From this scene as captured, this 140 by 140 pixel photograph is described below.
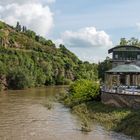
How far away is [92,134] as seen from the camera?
36.9 metres

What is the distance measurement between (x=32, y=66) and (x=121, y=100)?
297ft

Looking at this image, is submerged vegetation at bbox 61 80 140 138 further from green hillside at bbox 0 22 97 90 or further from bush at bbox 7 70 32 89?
green hillside at bbox 0 22 97 90

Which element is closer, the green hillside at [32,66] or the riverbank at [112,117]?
the riverbank at [112,117]

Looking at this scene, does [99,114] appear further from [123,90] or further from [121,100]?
[123,90]

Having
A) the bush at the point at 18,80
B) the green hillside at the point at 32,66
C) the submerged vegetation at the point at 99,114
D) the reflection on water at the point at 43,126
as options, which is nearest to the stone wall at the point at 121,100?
the submerged vegetation at the point at 99,114

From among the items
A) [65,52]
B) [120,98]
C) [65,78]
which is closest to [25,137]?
[120,98]

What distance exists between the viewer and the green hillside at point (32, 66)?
4611 inches

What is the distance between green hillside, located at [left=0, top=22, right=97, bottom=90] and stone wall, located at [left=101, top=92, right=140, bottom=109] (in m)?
63.6

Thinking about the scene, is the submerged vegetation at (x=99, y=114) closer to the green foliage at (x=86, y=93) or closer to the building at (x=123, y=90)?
the green foliage at (x=86, y=93)

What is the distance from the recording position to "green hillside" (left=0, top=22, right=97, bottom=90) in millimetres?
117125

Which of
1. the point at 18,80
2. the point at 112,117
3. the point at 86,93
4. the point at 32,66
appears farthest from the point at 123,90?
the point at 32,66

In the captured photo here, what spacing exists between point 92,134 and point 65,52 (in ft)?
524

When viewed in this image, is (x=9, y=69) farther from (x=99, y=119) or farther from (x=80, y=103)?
(x=99, y=119)

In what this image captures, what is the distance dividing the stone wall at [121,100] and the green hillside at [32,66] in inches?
2505
